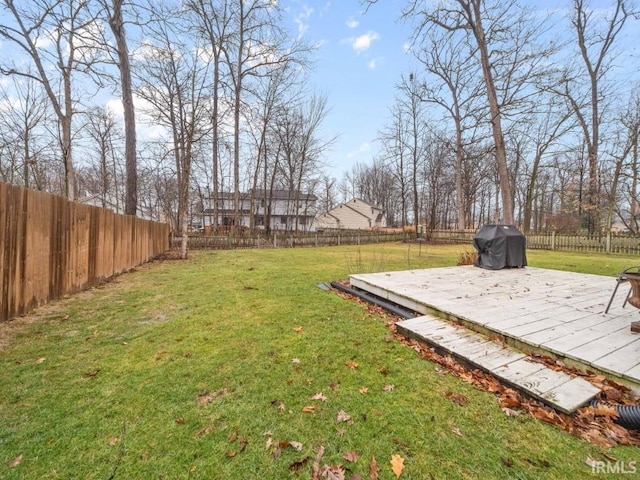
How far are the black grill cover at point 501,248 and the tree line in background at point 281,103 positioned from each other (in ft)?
6.24

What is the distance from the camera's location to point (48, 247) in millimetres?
3945

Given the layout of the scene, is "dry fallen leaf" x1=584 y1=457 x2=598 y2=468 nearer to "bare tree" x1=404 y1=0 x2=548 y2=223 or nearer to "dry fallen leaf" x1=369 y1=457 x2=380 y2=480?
"dry fallen leaf" x1=369 y1=457 x2=380 y2=480

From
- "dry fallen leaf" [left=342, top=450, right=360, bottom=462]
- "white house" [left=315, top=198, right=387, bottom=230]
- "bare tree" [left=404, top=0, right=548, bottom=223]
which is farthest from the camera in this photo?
"white house" [left=315, top=198, right=387, bottom=230]

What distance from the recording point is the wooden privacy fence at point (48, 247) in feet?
10.7

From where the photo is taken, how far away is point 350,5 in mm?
9289

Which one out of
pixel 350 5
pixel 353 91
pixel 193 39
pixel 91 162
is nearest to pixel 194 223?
pixel 91 162

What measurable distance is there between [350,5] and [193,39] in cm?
789

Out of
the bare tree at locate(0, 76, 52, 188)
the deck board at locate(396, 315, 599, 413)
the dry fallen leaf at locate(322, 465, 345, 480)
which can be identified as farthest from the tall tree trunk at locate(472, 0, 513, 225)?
the bare tree at locate(0, 76, 52, 188)

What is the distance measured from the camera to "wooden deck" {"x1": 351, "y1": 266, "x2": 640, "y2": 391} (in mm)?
2334

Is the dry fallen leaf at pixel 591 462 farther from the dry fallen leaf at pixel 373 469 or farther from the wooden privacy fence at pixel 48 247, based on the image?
the wooden privacy fence at pixel 48 247

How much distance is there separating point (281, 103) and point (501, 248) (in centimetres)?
1639

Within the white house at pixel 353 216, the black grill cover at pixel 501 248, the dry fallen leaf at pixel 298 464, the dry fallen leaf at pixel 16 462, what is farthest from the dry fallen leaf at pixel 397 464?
the white house at pixel 353 216

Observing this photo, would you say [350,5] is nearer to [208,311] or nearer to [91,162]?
[208,311]

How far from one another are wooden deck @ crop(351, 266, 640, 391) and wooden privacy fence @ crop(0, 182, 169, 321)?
197 inches
